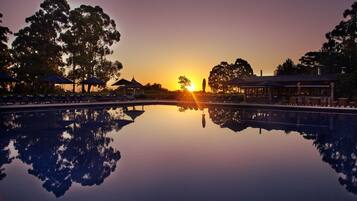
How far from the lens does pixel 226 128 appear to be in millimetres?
14977

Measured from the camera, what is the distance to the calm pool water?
19.1 ft

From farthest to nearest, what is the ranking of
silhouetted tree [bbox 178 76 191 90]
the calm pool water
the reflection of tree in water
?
1. silhouetted tree [bbox 178 76 191 90]
2. the reflection of tree in water
3. the calm pool water

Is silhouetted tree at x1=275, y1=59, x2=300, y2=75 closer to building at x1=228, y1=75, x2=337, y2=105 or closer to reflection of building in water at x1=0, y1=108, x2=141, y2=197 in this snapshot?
building at x1=228, y1=75, x2=337, y2=105

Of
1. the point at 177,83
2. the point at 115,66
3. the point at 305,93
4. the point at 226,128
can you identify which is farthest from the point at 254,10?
the point at 177,83

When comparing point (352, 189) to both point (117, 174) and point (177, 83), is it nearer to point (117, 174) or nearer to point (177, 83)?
point (117, 174)

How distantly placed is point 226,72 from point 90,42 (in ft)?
100

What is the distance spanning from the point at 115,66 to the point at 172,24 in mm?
9786

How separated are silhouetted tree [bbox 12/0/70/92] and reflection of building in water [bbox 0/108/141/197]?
53.9ft

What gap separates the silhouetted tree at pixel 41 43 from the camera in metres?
30.4

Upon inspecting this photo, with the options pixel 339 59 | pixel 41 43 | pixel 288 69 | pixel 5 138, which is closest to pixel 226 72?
pixel 288 69

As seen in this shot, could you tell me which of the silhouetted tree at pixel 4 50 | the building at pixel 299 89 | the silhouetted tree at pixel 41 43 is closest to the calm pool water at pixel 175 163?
the building at pixel 299 89

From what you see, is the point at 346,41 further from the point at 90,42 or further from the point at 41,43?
the point at 41,43

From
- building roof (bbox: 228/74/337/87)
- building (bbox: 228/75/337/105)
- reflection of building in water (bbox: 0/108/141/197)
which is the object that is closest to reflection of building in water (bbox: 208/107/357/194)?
reflection of building in water (bbox: 0/108/141/197)

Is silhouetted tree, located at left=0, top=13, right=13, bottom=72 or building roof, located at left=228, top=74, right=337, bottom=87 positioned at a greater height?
silhouetted tree, located at left=0, top=13, right=13, bottom=72
